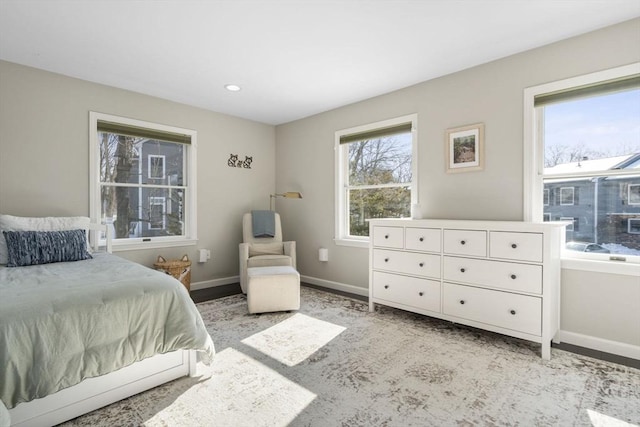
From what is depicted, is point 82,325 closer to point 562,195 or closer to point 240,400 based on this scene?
point 240,400

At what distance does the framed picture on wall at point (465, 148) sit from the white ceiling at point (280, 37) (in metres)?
0.62

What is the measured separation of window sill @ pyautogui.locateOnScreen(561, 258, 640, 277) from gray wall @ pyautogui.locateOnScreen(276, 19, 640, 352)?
0.05 meters

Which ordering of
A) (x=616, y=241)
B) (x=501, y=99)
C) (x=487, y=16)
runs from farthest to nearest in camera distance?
(x=501, y=99), (x=616, y=241), (x=487, y=16)

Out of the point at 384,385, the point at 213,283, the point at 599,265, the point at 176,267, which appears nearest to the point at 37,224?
the point at 176,267

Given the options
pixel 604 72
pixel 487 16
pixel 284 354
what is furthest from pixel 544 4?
pixel 284 354

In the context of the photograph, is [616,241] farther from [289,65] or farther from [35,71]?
[35,71]

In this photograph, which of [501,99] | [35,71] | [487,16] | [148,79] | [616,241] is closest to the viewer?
[487,16]

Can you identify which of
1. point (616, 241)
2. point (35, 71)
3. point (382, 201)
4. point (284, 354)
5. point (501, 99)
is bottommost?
point (284, 354)

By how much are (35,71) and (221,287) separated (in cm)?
312

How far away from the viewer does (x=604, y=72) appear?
249cm

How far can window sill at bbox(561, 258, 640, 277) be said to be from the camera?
2393mm

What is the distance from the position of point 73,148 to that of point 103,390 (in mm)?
2693

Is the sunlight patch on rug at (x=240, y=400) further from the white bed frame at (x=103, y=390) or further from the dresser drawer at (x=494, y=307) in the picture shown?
the dresser drawer at (x=494, y=307)

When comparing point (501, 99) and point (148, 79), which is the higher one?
point (148, 79)
